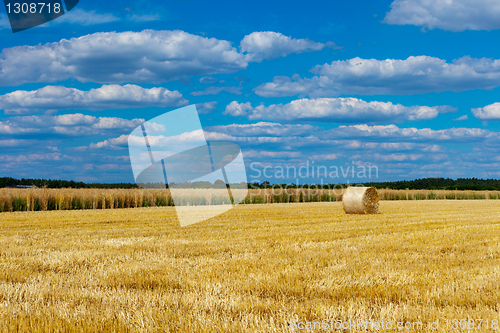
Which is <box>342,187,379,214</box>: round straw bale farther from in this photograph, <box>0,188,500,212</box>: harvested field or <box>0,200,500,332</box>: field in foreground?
<box>0,188,500,212</box>: harvested field

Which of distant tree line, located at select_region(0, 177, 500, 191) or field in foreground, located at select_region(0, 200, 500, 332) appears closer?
field in foreground, located at select_region(0, 200, 500, 332)

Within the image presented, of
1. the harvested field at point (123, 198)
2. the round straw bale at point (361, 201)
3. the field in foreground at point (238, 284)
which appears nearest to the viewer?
the field in foreground at point (238, 284)

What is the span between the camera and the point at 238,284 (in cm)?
488

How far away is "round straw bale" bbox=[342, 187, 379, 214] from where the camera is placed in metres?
19.9

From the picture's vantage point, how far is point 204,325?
350cm

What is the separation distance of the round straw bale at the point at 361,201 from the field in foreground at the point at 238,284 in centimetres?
1130

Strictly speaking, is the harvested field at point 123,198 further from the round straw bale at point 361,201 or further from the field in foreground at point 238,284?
the field in foreground at point 238,284

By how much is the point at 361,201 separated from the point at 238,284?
16.0 m

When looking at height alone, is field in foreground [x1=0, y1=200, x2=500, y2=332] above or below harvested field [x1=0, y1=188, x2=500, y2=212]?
below

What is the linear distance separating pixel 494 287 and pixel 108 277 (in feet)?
16.0

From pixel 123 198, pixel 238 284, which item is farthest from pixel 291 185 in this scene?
pixel 238 284

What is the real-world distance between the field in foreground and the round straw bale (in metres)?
11.3

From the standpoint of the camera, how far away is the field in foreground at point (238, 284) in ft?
12.2

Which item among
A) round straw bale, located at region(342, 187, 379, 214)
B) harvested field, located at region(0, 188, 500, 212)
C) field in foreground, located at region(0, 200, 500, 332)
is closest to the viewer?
field in foreground, located at region(0, 200, 500, 332)
